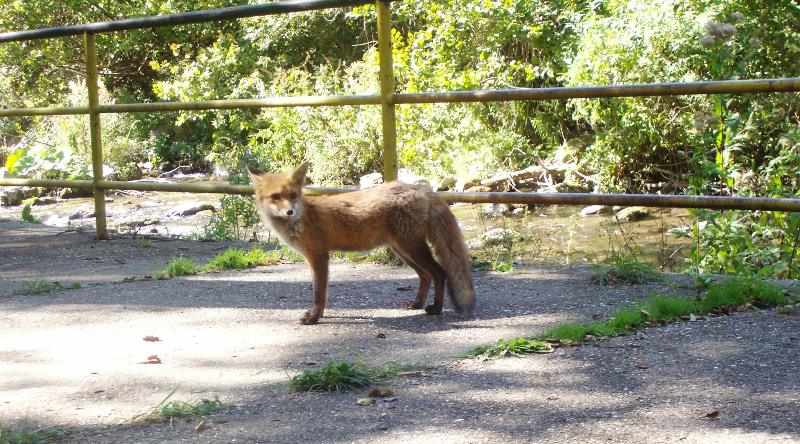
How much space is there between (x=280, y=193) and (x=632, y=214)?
932 cm

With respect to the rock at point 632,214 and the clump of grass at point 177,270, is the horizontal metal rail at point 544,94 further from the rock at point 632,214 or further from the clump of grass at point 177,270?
the rock at point 632,214

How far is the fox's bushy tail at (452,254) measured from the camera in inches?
189

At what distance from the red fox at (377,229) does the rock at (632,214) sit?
29.0ft

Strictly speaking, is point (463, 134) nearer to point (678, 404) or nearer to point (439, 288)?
point (439, 288)

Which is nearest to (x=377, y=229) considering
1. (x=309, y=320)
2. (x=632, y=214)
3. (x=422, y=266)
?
(x=422, y=266)

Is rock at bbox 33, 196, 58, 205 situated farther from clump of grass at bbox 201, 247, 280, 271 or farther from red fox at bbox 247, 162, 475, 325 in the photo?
red fox at bbox 247, 162, 475, 325

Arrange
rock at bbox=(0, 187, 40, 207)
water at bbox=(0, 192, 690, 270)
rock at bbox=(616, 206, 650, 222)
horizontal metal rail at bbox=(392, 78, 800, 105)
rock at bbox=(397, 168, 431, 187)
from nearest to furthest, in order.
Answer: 1. horizontal metal rail at bbox=(392, 78, 800, 105)
2. water at bbox=(0, 192, 690, 270)
3. rock at bbox=(616, 206, 650, 222)
4. rock at bbox=(397, 168, 431, 187)
5. rock at bbox=(0, 187, 40, 207)

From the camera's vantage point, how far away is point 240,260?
21.4 feet

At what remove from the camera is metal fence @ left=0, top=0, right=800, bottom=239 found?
4.77 meters

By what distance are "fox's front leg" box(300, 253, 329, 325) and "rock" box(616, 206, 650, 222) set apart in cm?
915

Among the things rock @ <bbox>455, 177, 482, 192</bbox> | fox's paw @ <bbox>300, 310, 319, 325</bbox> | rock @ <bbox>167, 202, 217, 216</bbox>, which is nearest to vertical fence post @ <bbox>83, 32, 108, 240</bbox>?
fox's paw @ <bbox>300, 310, 319, 325</bbox>

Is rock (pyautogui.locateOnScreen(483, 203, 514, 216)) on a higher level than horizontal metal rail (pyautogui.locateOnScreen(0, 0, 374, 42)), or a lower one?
lower

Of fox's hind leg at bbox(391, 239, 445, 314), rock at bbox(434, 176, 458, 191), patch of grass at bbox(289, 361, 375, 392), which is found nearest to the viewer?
patch of grass at bbox(289, 361, 375, 392)

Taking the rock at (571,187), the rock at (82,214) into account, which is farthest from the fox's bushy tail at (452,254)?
the rock at (82,214)
